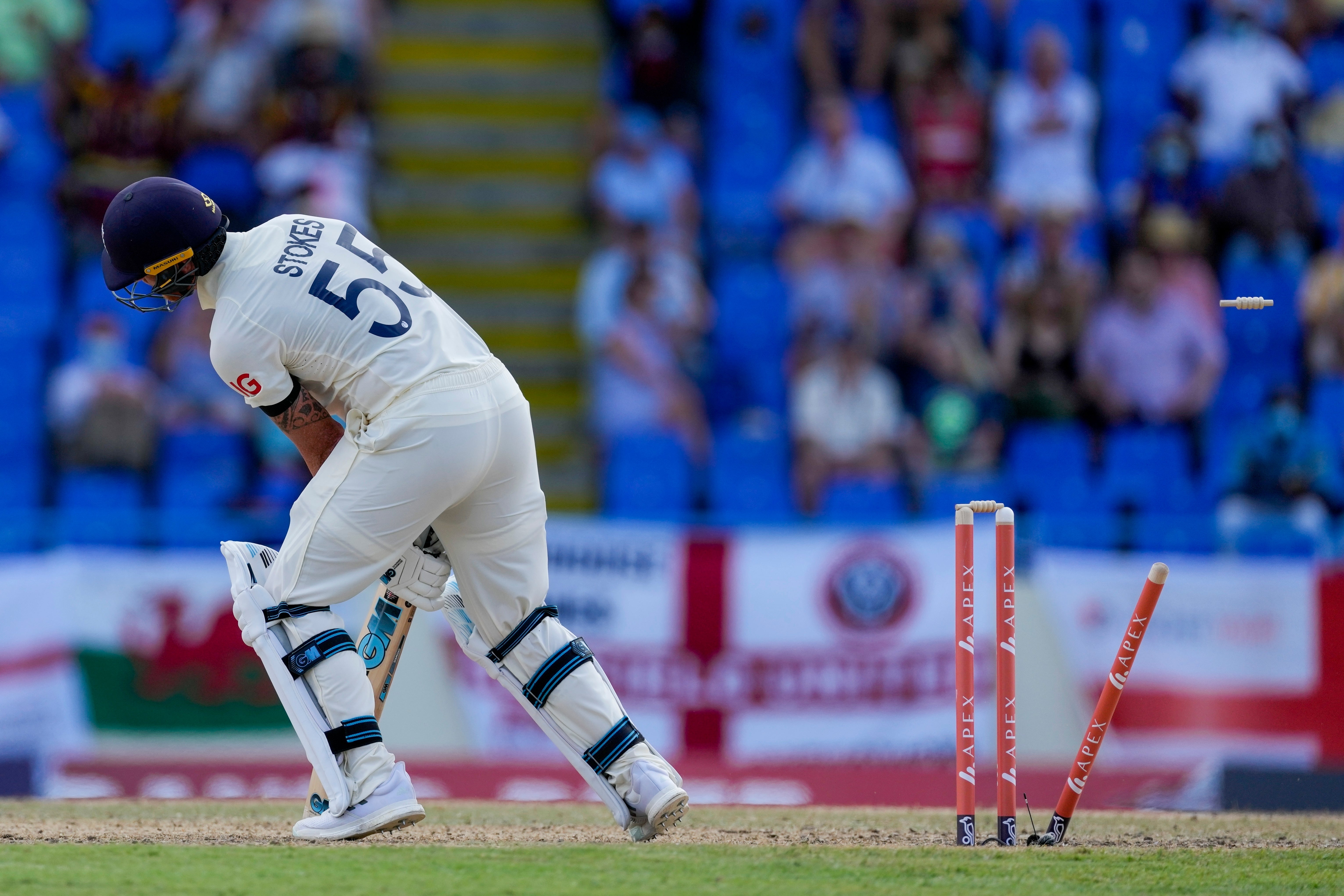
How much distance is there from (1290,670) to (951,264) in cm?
370

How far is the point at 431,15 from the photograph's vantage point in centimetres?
1350

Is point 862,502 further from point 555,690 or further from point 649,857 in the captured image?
point 649,857

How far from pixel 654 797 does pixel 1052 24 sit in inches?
354

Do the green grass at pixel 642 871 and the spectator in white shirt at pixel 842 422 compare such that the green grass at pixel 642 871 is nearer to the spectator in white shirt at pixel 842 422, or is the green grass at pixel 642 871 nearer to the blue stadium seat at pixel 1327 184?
the spectator in white shirt at pixel 842 422

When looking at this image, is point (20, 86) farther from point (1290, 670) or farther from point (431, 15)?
point (1290, 670)

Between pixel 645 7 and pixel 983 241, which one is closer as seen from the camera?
pixel 983 241

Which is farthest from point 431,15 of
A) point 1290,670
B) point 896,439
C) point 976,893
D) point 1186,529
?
point 976,893

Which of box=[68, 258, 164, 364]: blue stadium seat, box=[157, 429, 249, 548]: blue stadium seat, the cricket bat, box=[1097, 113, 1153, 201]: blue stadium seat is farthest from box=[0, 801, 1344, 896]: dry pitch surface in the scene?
box=[1097, 113, 1153, 201]: blue stadium seat

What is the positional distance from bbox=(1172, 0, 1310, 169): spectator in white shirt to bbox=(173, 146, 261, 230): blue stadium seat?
22.3 feet

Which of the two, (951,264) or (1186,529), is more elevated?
(951,264)

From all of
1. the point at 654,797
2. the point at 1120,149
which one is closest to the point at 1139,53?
the point at 1120,149

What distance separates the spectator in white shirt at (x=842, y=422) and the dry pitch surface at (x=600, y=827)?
4194mm

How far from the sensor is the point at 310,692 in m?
5.19

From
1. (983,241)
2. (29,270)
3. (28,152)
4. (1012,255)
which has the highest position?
(28,152)
